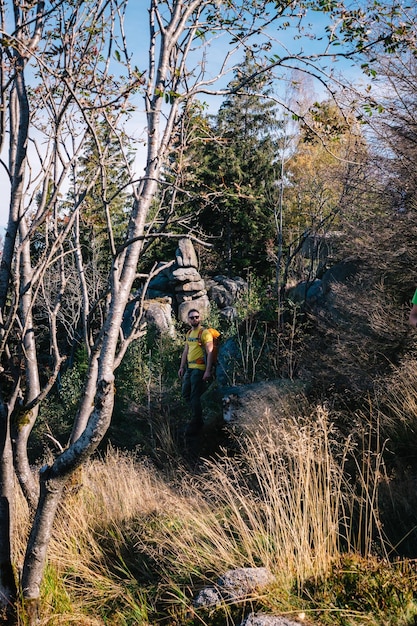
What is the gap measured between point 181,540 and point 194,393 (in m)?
4.28

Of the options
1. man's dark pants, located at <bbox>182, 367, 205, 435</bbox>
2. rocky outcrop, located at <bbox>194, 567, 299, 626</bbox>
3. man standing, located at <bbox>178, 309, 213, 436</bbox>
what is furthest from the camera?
man's dark pants, located at <bbox>182, 367, 205, 435</bbox>

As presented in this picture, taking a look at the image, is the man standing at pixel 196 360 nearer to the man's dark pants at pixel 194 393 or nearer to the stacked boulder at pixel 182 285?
the man's dark pants at pixel 194 393

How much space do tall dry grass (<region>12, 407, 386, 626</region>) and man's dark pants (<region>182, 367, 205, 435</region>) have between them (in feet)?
11.2

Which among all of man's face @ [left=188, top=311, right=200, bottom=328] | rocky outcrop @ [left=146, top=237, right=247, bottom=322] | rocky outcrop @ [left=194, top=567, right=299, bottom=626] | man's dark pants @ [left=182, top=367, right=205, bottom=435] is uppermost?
rocky outcrop @ [left=146, top=237, right=247, bottom=322]

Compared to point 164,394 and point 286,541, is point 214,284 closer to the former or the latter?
→ point 164,394

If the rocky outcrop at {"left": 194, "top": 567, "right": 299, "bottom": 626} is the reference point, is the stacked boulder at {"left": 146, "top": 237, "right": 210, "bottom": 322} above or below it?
above

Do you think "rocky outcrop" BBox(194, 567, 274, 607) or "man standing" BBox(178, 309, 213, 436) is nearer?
"rocky outcrop" BBox(194, 567, 274, 607)

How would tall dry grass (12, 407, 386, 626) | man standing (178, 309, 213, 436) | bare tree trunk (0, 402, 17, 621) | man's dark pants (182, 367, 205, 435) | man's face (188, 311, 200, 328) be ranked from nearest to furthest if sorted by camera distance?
bare tree trunk (0, 402, 17, 621) < tall dry grass (12, 407, 386, 626) < man standing (178, 309, 213, 436) < man's face (188, 311, 200, 328) < man's dark pants (182, 367, 205, 435)

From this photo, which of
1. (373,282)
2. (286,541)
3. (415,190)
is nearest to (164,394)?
(373,282)

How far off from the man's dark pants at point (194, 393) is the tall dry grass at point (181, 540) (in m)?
3.42

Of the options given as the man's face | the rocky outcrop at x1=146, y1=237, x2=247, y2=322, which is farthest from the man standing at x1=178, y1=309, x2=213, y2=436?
the rocky outcrop at x1=146, y1=237, x2=247, y2=322

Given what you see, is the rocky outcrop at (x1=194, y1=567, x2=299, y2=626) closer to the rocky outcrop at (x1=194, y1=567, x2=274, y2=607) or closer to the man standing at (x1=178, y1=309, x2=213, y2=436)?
the rocky outcrop at (x1=194, y1=567, x2=274, y2=607)

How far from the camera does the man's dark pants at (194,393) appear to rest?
798 centimetres

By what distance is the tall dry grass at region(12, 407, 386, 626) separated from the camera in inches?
131
